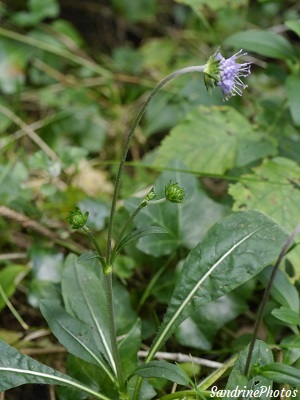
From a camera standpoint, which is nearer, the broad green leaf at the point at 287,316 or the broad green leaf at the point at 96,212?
the broad green leaf at the point at 287,316

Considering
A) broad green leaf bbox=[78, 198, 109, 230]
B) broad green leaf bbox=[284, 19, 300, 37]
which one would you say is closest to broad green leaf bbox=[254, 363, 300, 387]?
broad green leaf bbox=[78, 198, 109, 230]

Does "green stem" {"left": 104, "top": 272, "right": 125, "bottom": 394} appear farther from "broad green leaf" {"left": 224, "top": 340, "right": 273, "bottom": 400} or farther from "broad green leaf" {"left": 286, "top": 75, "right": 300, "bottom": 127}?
"broad green leaf" {"left": 286, "top": 75, "right": 300, "bottom": 127}

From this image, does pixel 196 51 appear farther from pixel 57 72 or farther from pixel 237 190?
pixel 237 190

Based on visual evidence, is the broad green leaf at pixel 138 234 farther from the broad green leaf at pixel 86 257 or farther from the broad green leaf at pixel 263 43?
the broad green leaf at pixel 263 43

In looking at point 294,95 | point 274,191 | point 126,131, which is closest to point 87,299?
point 274,191

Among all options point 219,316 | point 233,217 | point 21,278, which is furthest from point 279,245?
point 21,278

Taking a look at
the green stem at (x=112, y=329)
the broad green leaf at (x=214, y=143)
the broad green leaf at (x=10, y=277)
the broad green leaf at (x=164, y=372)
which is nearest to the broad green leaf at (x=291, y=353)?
the broad green leaf at (x=164, y=372)
